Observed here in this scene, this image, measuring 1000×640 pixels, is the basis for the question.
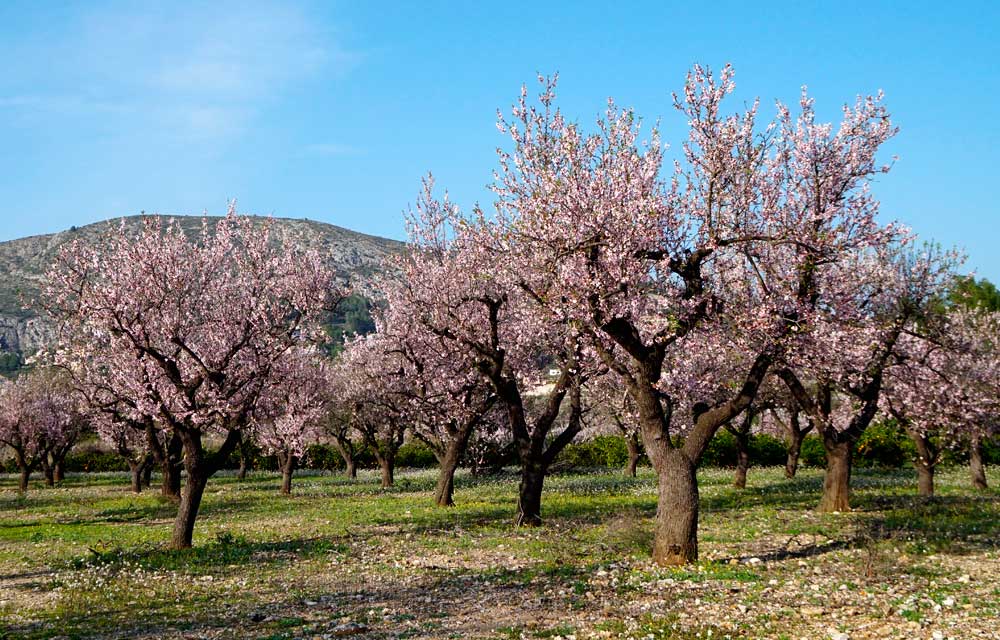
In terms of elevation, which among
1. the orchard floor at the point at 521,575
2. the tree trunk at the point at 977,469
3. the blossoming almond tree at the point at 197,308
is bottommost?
the orchard floor at the point at 521,575

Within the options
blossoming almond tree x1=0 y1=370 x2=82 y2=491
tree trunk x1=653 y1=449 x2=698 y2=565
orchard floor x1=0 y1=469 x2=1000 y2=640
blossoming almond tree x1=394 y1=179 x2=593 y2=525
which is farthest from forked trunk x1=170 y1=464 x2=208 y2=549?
blossoming almond tree x1=0 y1=370 x2=82 y2=491

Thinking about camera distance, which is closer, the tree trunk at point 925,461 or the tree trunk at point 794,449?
the tree trunk at point 925,461

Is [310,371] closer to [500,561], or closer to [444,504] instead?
[444,504]

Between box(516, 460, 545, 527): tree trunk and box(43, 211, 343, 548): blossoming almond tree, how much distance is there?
7.68m

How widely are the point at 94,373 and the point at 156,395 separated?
52.4 feet

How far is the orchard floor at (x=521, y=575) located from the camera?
1201 cm

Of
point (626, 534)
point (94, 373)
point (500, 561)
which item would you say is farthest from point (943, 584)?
point (94, 373)

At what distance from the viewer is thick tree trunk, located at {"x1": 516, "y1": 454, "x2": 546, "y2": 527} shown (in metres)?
24.5

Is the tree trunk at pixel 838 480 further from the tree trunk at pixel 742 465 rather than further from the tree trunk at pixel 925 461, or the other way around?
the tree trunk at pixel 742 465

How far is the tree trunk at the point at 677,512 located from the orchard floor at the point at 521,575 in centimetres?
60

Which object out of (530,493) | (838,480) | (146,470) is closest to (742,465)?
(838,480)

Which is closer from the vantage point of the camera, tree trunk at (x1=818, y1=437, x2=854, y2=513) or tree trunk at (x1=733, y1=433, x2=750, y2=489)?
tree trunk at (x1=818, y1=437, x2=854, y2=513)

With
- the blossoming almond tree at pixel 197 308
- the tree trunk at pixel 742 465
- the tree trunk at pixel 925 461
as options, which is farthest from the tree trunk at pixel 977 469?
the blossoming almond tree at pixel 197 308

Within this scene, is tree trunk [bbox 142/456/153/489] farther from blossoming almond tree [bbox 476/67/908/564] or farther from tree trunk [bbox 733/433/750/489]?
blossoming almond tree [bbox 476/67/908/564]
